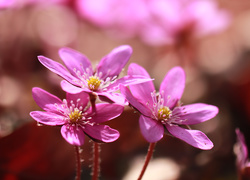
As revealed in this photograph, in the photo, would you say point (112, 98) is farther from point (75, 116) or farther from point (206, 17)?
point (206, 17)

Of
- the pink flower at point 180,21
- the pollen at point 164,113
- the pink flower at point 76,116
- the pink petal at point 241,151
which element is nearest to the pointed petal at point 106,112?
the pink flower at point 76,116

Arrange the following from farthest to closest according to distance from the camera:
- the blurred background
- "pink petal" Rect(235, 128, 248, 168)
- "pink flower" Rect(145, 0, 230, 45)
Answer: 1. "pink flower" Rect(145, 0, 230, 45)
2. the blurred background
3. "pink petal" Rect(235, 128, 248, 168)

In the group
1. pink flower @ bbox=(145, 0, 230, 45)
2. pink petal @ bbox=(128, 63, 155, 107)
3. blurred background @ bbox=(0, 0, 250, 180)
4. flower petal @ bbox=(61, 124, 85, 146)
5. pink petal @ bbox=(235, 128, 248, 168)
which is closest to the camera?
flower petal @ bbox=(61, 124, 85, 146)

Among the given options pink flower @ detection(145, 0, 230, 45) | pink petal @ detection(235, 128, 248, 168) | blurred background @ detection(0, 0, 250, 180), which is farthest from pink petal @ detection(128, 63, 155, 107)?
pink flower @ detection(145, 0, 230, 45)

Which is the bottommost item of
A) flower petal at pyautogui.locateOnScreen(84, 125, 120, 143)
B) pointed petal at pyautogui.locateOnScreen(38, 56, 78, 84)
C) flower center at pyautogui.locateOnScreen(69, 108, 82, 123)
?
flower petal at pyautogui.locateOnScreen(84, 125, 120, 143)

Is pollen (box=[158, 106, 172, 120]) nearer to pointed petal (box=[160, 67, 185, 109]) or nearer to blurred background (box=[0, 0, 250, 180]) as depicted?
pointed petal (box=[160, 67, 185, 109])

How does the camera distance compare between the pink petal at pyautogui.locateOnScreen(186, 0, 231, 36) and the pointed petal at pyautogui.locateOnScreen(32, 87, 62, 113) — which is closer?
the pointed petal at pyautogui.locateOnScreen(32, 87, 62, 113)

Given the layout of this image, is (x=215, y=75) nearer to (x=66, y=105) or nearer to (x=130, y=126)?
(x=130, y=126)

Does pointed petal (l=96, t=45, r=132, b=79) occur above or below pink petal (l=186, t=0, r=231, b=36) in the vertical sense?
above
